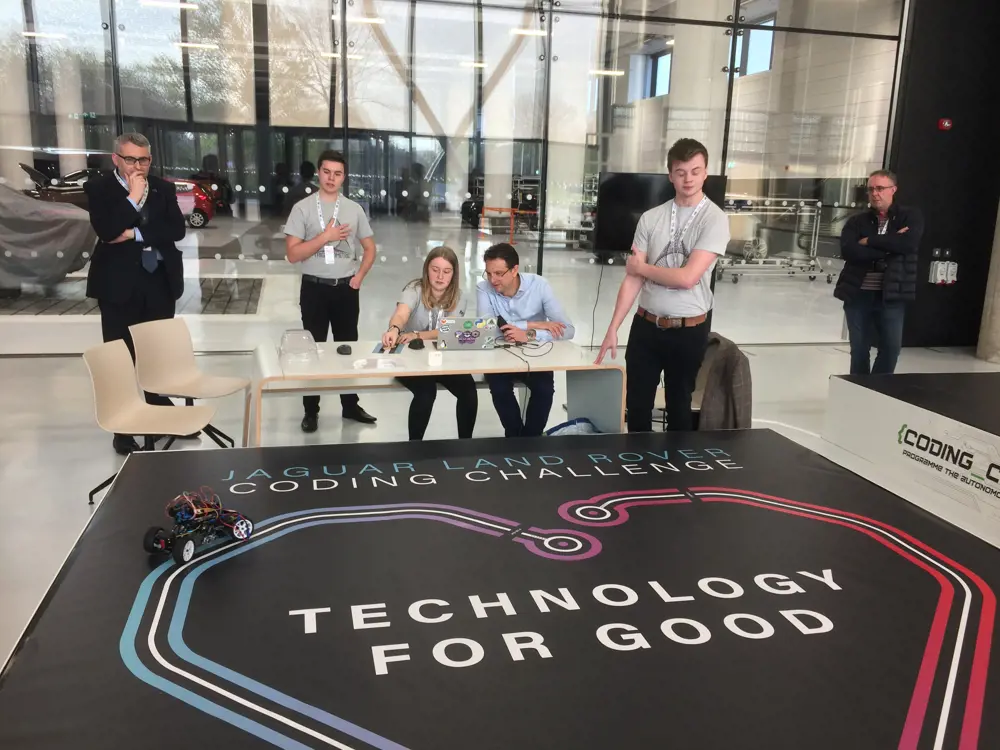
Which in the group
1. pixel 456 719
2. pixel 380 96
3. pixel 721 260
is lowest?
pixel 456 719

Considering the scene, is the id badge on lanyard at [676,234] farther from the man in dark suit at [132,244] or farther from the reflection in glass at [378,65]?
the reflection in glass at [378,65]

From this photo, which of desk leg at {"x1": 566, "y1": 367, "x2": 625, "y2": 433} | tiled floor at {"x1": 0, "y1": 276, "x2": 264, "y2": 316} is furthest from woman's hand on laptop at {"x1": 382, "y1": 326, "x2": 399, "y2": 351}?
tiled floor at {"x1": 0, "y1": 276, "x2": 264, "y2": 316}

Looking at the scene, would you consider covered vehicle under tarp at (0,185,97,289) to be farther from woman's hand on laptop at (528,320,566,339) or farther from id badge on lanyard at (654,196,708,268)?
id badge on lanyard at (654,196,708,268)

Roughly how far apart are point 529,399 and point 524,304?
491 millimetres

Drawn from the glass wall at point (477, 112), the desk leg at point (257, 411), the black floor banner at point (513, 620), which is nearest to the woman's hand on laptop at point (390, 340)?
the desk leg at point (257, 411)

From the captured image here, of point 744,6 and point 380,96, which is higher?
point 744,6

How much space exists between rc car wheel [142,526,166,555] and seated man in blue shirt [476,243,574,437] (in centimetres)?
216

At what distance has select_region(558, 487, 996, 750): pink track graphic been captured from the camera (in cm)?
134

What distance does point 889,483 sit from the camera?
8.20 feet

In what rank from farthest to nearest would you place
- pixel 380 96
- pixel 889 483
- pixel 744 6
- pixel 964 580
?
pixel 744 6 < pixel 380 96 < pixel 889 483 < pixel 964 580

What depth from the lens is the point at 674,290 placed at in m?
3.22

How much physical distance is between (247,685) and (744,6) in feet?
23.4

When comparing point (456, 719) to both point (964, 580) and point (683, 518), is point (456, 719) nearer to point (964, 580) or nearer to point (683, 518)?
point (683, 518)

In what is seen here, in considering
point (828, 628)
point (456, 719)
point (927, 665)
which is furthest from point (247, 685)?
point (927, 665)
